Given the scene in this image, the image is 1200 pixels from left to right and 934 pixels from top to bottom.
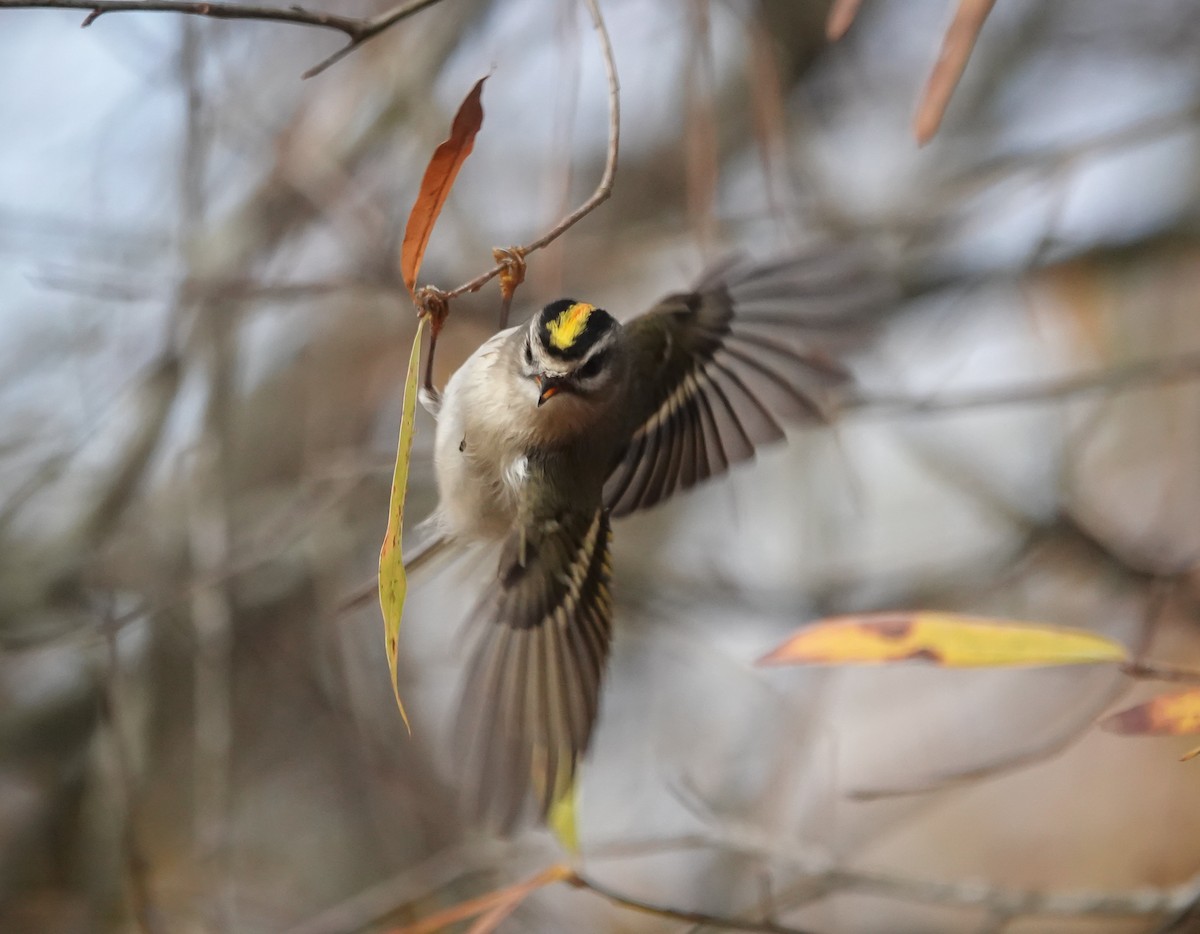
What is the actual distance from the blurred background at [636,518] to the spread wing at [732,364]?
105 millimetres

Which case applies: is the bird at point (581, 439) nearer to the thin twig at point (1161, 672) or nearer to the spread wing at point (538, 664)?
the spread wing at point (538, 664)

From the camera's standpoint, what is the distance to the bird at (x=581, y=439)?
1102 millimetres

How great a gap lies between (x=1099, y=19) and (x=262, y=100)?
174 cm

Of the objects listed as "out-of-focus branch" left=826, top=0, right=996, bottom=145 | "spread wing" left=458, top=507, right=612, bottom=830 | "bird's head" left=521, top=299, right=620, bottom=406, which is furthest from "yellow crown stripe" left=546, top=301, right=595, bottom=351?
"out-of-focus branch" left=826, top=0, right=996, bottom=145

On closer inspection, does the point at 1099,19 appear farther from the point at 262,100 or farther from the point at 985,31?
the point at 262,100

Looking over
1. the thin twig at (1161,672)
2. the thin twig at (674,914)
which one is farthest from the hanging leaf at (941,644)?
the thin twig at (674,914)

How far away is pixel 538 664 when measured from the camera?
1.19 meters

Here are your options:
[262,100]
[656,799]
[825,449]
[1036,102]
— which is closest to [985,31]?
[1036,102]

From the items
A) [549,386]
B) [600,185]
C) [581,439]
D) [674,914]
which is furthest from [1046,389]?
[600,185]

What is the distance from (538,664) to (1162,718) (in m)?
0.59

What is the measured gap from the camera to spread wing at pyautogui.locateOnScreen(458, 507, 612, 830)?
1068mm

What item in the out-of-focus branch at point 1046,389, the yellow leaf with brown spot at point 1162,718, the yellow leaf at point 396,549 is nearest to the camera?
the yellow leaf at point 396,549

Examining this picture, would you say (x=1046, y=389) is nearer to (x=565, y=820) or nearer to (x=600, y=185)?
(x=565, y=820)

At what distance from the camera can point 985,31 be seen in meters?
2.49
